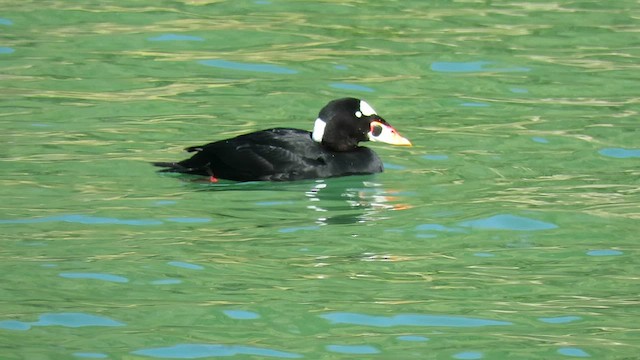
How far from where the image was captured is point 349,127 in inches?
453

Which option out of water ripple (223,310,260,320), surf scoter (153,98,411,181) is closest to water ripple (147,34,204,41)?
surf scoter (153,98,411,181)

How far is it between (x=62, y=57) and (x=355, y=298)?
24.4 feet

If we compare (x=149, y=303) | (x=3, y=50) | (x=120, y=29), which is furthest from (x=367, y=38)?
(x=149, y=303)

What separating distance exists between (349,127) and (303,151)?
20.8 inches

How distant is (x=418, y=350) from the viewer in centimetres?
721

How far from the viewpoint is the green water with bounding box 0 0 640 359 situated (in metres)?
7.58

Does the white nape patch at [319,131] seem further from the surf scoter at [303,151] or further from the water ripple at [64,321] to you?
the water ripple at [64,321]

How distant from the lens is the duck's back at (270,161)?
1099 cm

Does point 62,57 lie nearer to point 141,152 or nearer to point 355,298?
point 141,152

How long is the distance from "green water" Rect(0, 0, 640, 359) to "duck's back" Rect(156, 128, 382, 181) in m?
0.15

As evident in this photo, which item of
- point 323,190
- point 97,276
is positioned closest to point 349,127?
point 323,190

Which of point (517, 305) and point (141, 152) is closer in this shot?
point (517, 305)

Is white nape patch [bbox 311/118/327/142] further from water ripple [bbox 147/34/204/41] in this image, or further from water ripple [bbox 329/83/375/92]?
water ripple [bbox 147/34/204/41]

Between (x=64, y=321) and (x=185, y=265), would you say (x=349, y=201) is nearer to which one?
(x=185, y=265)
